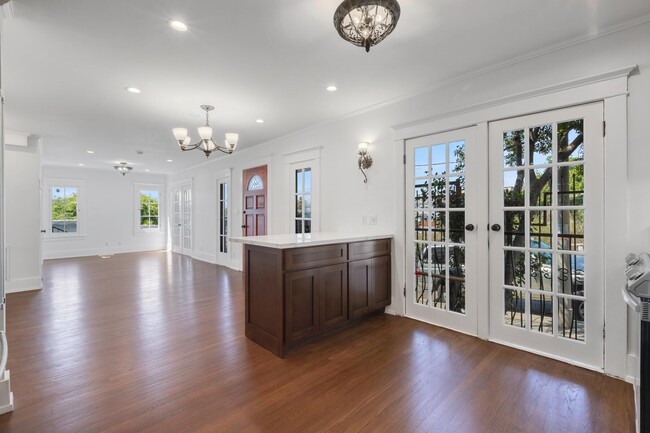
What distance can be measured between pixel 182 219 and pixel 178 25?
750cm

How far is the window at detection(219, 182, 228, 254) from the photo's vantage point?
6.92 meters

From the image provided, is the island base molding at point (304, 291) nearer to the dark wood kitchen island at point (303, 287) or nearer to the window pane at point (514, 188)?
the dark wood kitchen island at point (303, 287)

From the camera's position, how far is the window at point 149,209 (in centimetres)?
955

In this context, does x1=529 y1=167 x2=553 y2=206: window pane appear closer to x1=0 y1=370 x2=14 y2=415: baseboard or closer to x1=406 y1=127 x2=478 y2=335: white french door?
x1=406 y1=127 x2=478 y2=335: white french door

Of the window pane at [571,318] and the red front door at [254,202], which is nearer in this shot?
the window pane at [571,318]

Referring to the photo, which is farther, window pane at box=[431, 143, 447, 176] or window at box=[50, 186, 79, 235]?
window at box=[50, 186, 79, 235]

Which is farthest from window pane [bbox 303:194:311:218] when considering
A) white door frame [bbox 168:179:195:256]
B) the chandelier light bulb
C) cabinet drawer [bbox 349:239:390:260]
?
white door frame [bbox 168:179:195:256]

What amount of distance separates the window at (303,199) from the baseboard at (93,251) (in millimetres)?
7023

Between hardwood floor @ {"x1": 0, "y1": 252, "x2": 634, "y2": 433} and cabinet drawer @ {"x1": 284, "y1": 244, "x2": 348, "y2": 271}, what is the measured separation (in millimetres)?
739

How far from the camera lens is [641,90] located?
6.95ft

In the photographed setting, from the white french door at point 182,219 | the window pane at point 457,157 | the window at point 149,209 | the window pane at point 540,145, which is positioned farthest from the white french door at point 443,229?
the window at point 149,209

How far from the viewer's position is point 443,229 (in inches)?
124

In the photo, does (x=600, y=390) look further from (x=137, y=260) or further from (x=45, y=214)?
(x=45, y=214)

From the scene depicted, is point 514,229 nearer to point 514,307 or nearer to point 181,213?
point 514,307
